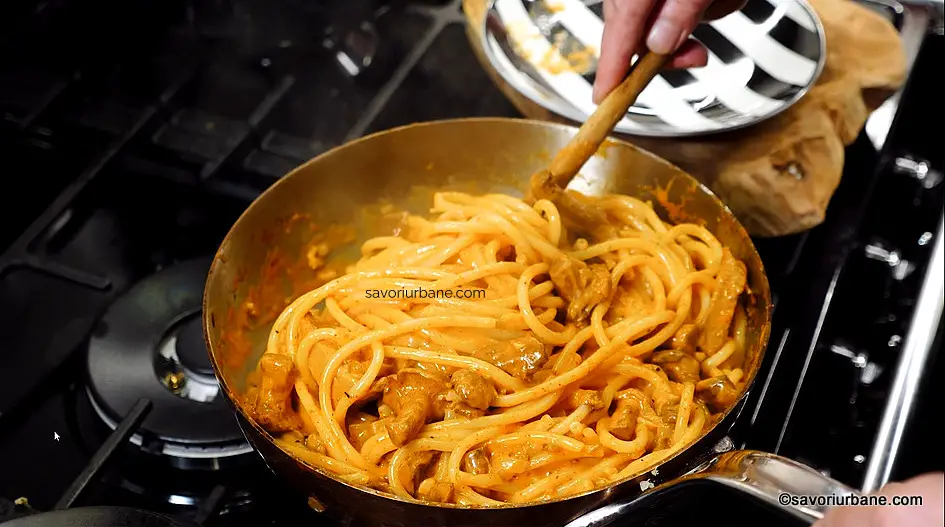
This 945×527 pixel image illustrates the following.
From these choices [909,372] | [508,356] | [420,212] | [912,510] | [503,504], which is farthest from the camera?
[420,212]

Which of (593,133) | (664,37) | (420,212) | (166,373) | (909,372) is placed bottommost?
(166,373)

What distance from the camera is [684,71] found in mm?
2090

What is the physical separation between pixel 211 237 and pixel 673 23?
4.16 ft

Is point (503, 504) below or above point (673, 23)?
below

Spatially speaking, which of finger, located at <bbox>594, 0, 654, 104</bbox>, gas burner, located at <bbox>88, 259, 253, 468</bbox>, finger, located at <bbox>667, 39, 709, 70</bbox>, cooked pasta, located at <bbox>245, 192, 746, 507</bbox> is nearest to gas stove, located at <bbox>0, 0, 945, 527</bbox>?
gas burner, located at <bbox>88, 259, 253, 468</bbox>

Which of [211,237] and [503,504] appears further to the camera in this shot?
[211,237]

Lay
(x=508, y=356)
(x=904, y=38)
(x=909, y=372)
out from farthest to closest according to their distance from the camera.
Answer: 1. (x=904, y=38)
2. (x=909, y=372)
3. (x=508, y=356)

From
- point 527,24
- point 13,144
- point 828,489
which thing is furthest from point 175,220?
point 828,489

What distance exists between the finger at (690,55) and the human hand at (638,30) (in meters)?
0.20

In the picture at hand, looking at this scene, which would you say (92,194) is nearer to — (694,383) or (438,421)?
(438,421)

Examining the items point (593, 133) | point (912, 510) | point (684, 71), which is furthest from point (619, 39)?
point (912, 510)

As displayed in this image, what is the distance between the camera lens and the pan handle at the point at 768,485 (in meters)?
0.98

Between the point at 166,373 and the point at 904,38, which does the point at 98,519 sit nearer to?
the point at 166,373

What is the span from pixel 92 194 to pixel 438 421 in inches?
47.1
